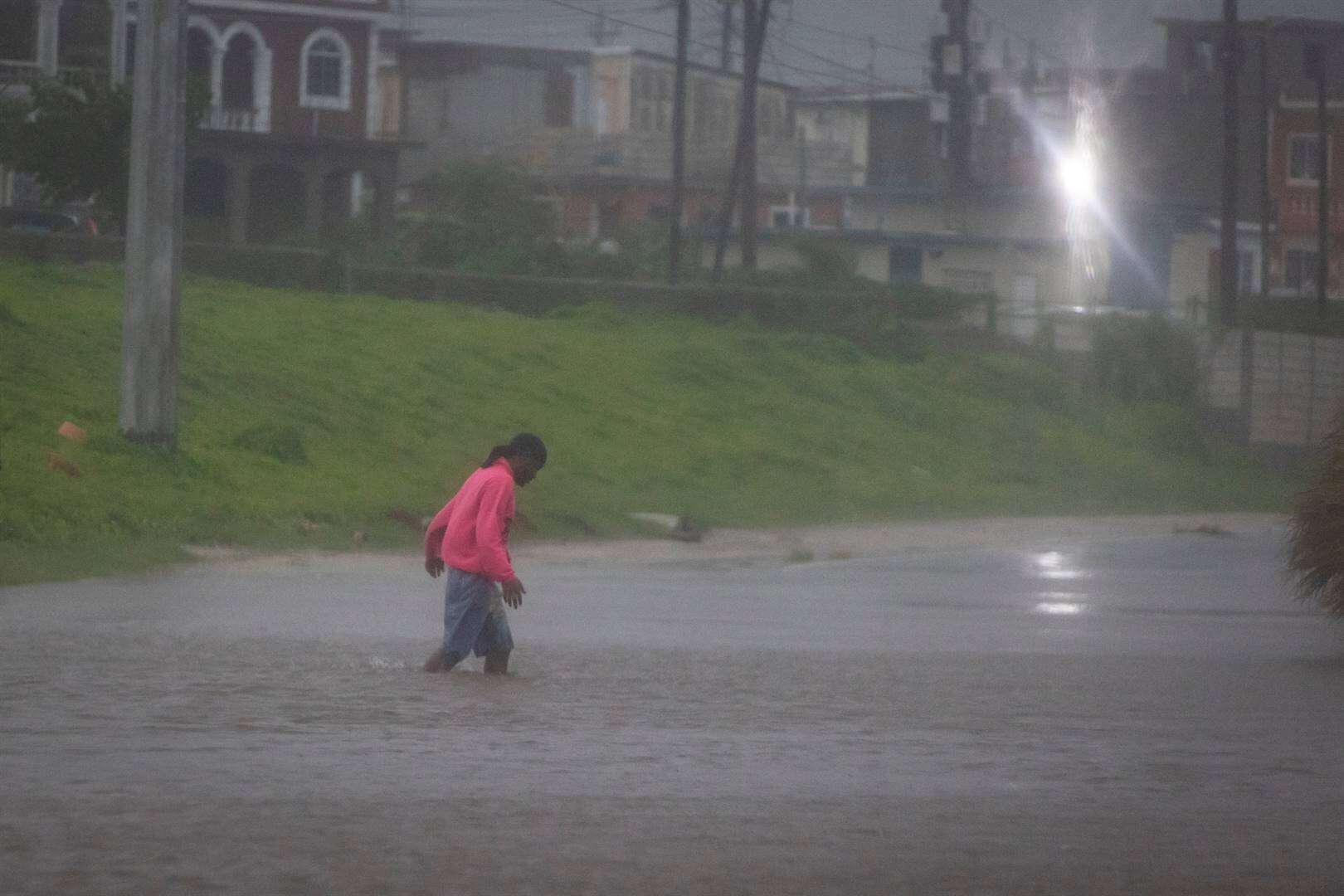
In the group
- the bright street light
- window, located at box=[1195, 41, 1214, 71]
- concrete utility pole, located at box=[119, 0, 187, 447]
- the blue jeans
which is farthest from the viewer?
window, located at box=[1195, 41, 1214, 71]

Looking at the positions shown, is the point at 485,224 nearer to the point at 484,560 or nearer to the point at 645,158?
the point at 645,158

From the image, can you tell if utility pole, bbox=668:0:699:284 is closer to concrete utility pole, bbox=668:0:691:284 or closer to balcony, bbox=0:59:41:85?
concrete utility pole, bbox=668:0:691:284

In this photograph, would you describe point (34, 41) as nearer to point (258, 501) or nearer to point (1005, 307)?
point (1005, 307)

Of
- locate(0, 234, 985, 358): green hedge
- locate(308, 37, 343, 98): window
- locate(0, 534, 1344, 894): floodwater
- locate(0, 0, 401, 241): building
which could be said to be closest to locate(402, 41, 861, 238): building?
locate(0, 0, 401, 241): building

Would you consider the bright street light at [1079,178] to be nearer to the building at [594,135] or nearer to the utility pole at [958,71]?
the utility pole at [958,71]

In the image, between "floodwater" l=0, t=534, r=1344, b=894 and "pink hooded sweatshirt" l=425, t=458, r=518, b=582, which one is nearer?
"floodwater" l=0, t=534, r=1344, b=894

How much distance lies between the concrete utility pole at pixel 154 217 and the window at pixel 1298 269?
5399cm

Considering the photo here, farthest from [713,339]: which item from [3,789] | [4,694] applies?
[3,789]

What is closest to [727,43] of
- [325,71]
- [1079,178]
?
[1079,178]

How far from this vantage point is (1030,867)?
7.42m

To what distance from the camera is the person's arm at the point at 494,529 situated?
11.9 metres

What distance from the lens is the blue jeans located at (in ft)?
39.5

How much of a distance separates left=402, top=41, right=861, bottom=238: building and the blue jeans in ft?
176

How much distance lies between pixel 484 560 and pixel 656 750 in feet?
8.14
